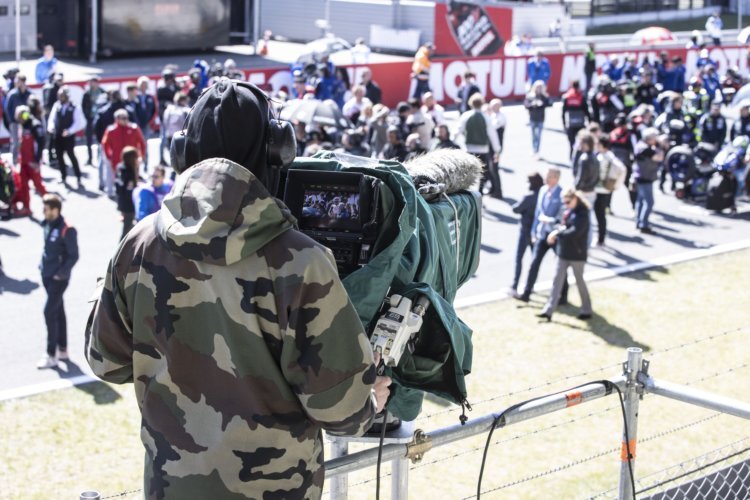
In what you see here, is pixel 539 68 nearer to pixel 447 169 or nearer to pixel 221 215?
pixel 447 169

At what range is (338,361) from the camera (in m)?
2.92

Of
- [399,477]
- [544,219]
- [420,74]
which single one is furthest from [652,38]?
[399,477]

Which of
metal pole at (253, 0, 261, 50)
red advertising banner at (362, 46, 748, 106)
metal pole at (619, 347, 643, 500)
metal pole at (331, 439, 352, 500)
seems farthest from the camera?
metal pole at (253, 0, 261, 50)

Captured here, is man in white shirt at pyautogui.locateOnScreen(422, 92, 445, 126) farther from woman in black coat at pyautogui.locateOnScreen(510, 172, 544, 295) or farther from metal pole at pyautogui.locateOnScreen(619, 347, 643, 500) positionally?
metal pole at pyautogui.locateOnScreen(619, 347, 643, 500)

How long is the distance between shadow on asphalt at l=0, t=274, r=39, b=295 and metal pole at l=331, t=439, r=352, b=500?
10.5 m

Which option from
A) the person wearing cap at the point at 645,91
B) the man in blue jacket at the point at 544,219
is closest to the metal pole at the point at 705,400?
the man in blue jacket at the point at 544,219

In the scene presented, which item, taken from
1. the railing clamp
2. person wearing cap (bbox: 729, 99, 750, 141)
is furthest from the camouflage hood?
person wearing cap (bbox: 729, 99, 750, 141)

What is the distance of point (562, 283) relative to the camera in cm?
1340

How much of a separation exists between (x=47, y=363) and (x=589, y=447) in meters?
5.38

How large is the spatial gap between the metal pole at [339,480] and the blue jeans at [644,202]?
48.3 ft

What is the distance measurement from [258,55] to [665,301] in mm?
25210

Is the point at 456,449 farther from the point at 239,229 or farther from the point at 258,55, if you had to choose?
the point at 258,55

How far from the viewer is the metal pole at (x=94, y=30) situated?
31266 mm

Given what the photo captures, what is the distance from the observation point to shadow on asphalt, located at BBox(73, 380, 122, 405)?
10297 mm
